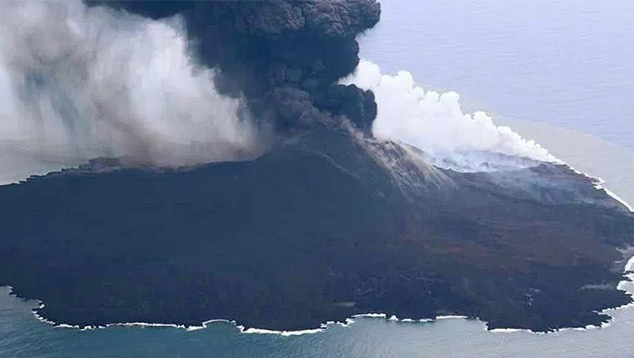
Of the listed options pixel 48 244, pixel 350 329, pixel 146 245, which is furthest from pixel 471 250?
pixel 48 244

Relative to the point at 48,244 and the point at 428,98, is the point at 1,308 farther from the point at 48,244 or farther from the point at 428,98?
the point at 428,98

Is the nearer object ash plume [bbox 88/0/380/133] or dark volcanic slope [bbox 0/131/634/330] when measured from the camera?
dark volcanic slope [bbox 0/131/634/330]

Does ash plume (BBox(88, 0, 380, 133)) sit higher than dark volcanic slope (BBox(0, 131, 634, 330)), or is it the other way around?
ash plume (BBox(88, 0, 380, 133))

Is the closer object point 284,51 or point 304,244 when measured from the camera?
point 304,244

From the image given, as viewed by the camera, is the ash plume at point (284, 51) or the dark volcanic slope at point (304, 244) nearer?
the dark volcanic slope at point (304, 244)
